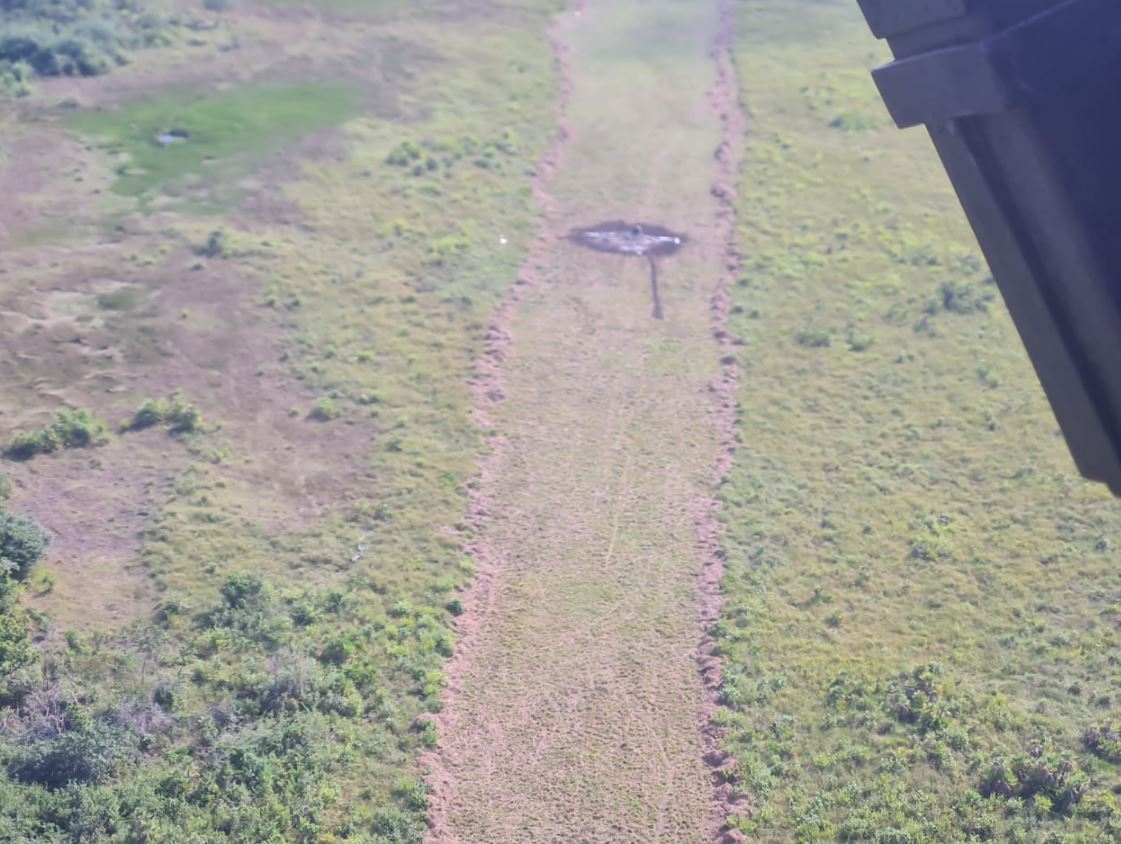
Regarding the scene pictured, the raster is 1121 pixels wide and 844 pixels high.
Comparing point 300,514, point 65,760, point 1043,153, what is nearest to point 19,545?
point 65,760

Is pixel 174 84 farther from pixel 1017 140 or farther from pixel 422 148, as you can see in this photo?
pixel 1017 140

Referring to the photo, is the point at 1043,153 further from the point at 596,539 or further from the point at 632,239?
the point at 632,239

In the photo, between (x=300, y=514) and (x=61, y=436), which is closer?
(x=300, y=514)

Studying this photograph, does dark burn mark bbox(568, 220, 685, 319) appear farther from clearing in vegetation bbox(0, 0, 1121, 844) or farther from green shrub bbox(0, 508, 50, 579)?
green shrub bbox(0, 508, 50, 579)

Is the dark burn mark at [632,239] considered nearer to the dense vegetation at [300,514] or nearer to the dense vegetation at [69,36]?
the dense vegetation at [300,514]

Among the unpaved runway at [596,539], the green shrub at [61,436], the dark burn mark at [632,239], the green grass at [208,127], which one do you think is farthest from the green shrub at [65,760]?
the green grass at [208,127]

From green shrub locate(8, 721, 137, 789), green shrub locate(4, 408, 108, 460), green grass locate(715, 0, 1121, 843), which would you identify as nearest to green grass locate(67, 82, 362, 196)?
green shrub locate(4, 408, 108, 460)
